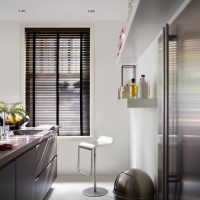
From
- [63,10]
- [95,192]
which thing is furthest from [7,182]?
[63,10]

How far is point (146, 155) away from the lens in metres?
2.75

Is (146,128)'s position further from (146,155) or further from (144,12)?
(144,12)

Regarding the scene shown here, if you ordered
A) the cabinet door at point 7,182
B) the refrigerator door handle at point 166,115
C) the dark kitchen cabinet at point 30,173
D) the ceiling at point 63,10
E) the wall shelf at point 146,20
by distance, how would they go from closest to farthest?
A: the refrigerator door handle at point 166,115 → the wall shelf at point 146,20 → the cabinet door at point 7,182 → the dark kitchen cabinet at point 30,173 → the ceiling at point 63,10

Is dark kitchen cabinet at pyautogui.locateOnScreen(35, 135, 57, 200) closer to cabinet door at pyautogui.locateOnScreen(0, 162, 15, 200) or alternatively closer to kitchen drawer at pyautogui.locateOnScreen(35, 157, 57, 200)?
kitchen drawer at pyautogui.locateOnScreen(35, 157, 57, 200)

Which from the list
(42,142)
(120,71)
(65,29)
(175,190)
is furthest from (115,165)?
(175,190)

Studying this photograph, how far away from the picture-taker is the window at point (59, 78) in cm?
439

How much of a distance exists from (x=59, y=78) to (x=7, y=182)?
2.88 meters

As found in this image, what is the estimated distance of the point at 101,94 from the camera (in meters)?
Answer: 4.35

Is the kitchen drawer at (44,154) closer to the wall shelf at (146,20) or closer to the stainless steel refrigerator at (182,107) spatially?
the wall shelf at (146,20)

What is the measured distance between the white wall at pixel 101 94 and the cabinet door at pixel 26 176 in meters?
1.99

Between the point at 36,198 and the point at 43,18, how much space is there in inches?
110

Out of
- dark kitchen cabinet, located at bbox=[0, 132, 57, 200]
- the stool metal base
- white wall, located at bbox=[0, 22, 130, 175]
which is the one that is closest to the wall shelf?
dark kitchen cabinet, located at bbox=[0, 132, 57, 200]

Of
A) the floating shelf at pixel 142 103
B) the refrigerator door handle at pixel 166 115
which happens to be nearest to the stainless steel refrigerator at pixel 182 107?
the refrigerator door handle at pixel 166 115

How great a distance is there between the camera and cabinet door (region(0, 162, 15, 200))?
1.57m
